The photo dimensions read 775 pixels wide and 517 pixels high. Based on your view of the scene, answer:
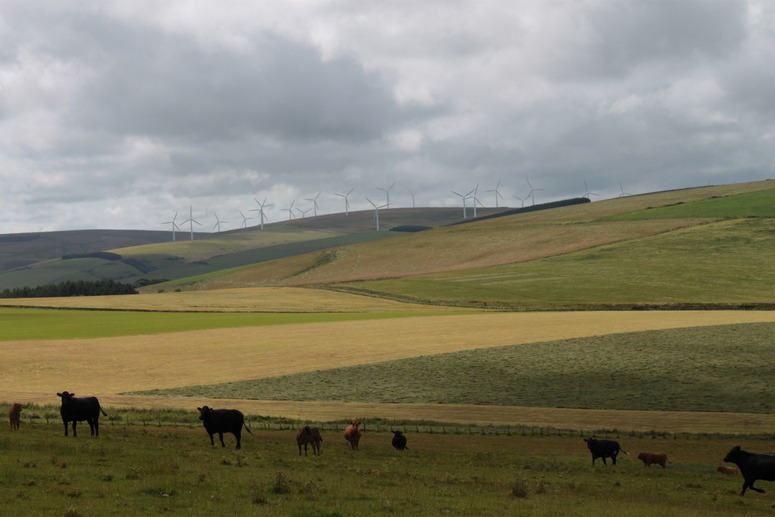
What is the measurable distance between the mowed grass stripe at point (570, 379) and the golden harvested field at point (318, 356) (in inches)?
87.2

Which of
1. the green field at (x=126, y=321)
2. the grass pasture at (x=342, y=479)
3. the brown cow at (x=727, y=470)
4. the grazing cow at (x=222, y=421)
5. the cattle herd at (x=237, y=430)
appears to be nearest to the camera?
the grass pasture at (x=342, y=479)

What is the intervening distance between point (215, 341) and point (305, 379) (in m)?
21.2

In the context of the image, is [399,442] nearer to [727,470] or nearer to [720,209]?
[727,470]

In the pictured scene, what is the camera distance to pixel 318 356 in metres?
62.3

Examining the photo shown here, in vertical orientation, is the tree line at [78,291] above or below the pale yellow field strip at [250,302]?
above

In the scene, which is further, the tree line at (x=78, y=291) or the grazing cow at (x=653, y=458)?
the tree line at (x=78, y=291)

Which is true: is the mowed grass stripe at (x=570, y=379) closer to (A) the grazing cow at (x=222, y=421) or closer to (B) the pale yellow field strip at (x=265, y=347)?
(B) the pale yellow field strip at (x=265, y=347)

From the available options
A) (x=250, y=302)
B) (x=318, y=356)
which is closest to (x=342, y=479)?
(x=318, y=356)

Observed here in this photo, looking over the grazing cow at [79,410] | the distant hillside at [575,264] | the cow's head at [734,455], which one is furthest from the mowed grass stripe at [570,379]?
the distant hillside at [575,264]

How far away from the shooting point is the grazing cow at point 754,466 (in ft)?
76.1

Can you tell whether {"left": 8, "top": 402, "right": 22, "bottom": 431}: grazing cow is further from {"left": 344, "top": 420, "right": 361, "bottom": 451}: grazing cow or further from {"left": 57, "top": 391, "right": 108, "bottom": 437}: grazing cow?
{"left": 344, "top": 420, "right": 361, "bottom": 451}: grazing cow

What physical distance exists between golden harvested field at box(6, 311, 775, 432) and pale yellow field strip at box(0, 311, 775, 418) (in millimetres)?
82

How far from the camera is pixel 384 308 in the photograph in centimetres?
10756

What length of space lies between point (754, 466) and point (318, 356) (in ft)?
137
